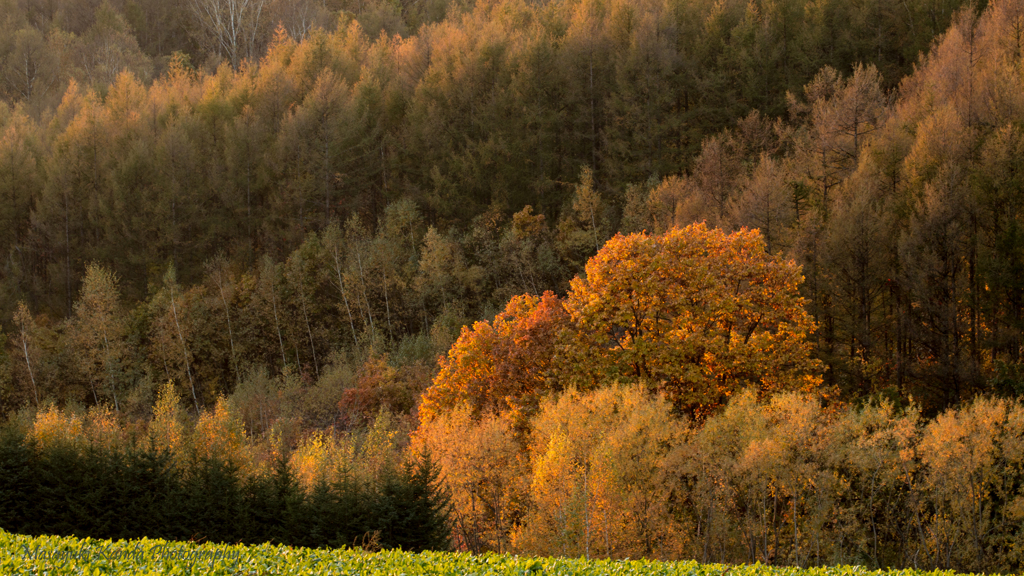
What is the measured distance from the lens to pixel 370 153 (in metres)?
69.6

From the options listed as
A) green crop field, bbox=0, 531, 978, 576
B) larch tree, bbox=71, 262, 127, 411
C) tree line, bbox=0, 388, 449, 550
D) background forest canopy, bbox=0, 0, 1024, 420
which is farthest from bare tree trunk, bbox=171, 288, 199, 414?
green crop field, bbox=0, 531, 978, 576

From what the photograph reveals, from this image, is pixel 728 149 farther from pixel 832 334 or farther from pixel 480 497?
pixel 480 497

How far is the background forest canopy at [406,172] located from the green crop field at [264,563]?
96.4 ft

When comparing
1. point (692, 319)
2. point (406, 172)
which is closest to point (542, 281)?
point (406, 172)

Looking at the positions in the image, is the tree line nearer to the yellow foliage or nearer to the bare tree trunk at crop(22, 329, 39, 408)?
the yellow foliage

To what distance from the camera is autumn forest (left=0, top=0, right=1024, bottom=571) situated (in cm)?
2639

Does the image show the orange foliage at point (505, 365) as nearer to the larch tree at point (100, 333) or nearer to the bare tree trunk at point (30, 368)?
the larch tree at point (100, 333)

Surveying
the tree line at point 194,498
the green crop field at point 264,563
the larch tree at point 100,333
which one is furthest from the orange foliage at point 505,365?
the larch tree at point 100,333

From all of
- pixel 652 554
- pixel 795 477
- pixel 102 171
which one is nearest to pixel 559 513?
pixel 652 554

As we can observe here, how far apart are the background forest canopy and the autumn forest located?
310mm

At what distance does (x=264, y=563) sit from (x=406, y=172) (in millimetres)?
58344

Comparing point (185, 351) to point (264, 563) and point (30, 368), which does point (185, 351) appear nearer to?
point (30, 368)

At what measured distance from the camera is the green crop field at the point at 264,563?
44.1 feet

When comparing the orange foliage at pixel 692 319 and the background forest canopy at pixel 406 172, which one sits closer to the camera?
the orange foliage at pixel 692 319
